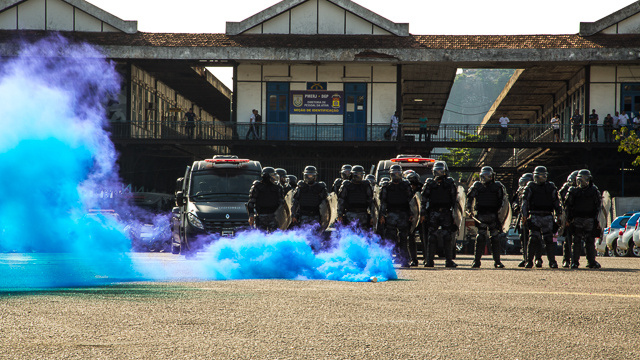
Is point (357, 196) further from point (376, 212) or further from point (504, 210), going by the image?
point (504, 210)

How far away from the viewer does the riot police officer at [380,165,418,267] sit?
1513cm

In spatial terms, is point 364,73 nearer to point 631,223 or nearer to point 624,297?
point 631,223

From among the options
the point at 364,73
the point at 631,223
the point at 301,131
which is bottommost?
the point at 631,223

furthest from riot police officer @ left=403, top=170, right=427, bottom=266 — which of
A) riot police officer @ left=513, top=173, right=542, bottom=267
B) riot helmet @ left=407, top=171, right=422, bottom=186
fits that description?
riot police officer @ left=513, top=173, right=542, bottom=267

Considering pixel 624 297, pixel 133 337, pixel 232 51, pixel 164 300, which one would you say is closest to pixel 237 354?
pixel 133 337

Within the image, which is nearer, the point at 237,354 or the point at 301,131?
the point at 237,354

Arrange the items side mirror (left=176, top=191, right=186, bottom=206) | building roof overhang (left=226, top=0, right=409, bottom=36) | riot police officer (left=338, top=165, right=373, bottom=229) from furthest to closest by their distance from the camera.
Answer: building roof overhang (left=226, top=0, right=409, bottom=36), side mirror (left=176, top=191, right=186, bottom=206), riot police officer (left=338, top=165, right=373, bottom=229)

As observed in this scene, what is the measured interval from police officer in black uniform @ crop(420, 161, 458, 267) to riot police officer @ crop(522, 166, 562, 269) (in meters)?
1.39

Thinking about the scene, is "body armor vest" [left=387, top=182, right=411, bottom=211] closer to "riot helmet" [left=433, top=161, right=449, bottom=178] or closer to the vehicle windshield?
"riot helmet" [left=433, top=161, right=449, bottom=178]

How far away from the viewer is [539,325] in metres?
6.71

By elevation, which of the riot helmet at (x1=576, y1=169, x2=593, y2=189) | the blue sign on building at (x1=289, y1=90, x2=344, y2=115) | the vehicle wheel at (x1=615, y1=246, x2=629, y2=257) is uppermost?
the blue sign on building at (x1=289, y1=90, x2=344, y2=115)

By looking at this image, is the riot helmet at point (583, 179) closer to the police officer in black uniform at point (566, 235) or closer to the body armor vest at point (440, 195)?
the police officer in black uniform at point (566, 235)

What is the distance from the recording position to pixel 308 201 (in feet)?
47.6

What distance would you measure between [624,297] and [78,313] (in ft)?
19.5
